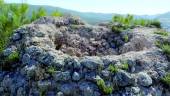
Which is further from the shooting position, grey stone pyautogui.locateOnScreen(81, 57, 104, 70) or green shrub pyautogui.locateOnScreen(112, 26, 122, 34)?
green shrub pyautogui.locateOnScreen(112, 26, 122, 34)

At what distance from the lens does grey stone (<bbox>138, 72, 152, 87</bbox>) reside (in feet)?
39.5

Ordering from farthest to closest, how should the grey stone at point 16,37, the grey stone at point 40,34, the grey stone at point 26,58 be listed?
the grey stone at point 16,37 → the grey stone at point 40,34 → the grey stone at point 26,58

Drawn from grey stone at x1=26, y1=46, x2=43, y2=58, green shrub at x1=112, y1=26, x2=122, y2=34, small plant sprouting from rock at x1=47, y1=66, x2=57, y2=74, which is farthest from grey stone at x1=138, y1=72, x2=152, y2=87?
green shrub at x1=112, y1=26, x2=122, y2=34

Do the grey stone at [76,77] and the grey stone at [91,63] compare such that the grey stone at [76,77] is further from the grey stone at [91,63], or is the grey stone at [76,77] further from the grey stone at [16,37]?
the grey stone at [16,37]

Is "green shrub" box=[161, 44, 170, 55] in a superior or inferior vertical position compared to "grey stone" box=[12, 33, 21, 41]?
inferior

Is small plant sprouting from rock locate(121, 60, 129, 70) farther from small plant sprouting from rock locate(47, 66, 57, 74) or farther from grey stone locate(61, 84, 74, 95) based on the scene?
small plant sprouting from rock locate(47, 66, 57, 74)

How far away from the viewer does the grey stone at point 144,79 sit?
12031 millimetres

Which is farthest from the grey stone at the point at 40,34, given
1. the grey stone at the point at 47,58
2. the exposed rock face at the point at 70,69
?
the grey stone at the point at 47,58

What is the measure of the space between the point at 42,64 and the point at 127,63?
2567mm

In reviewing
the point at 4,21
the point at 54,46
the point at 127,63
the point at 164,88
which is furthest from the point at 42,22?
the point at 164,88

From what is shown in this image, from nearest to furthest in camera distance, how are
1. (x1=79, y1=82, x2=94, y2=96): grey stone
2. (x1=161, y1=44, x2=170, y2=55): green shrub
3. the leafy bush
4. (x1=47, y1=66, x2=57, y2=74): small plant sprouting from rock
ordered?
1. (x1=79, y1=82, x2=94, y2=96): grey stone
2. (x1=47, y1=66, x2=57, y2=74): small plant sprouting from rock
3. the leafy bush
4. (x1=161, y1=44, x2=170, y2=55): green shrub

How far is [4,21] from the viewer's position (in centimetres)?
1734

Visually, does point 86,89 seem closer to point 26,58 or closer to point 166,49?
point 26,58

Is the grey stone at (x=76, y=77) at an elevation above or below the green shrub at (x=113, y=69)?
below
